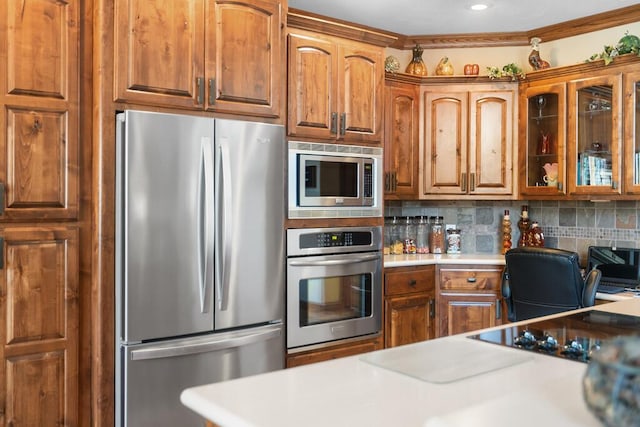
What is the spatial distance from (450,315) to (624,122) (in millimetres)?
1710

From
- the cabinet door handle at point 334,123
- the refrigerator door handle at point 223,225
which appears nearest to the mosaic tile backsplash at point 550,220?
the cabinet door handle at point 334,123

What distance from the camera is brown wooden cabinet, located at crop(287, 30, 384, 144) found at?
10.9 feet

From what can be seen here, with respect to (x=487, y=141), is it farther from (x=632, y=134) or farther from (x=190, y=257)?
(x=190, y=257)

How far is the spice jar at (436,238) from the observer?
4758 millimetres

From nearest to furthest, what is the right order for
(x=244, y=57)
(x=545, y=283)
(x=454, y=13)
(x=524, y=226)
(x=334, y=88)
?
(x=244, y=57)
(x=545, y=283)
(x=334, y=88)
(x=454, y=13)
(x=524, y=226)

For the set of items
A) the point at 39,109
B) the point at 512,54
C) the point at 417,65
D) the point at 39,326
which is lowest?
the point at 39,326

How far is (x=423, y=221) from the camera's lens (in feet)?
15.8

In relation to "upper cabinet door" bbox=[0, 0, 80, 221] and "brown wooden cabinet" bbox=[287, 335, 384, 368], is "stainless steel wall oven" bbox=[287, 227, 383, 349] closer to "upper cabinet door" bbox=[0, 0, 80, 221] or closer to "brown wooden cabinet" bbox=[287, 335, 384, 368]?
"brown wooden cabinet" bbox=[287, 335, 384, 368]

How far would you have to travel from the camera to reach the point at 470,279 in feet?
14.0

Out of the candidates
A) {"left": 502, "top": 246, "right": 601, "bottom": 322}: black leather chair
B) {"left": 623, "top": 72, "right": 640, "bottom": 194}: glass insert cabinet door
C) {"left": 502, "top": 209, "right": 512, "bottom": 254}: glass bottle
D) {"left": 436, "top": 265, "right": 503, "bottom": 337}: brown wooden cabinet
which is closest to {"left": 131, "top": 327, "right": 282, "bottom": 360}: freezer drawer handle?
{"left": 502, "top": 246, "right": 601, "bottom": 322}: black leather chair

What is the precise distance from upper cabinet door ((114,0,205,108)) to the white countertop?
1698 millimetres

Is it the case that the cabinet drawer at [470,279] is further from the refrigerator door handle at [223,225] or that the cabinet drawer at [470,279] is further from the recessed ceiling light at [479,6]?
the refrigerator door handle at [223,225]

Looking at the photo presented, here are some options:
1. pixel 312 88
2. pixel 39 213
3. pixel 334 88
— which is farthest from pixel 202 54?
pixel 39 213

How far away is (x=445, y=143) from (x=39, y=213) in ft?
9.82
